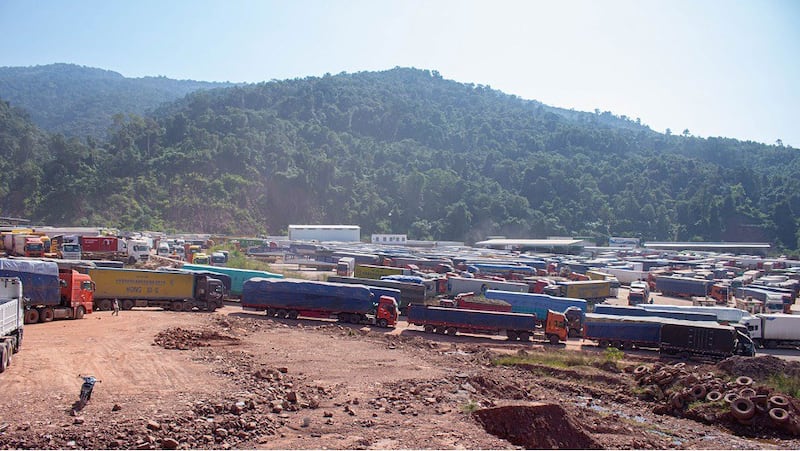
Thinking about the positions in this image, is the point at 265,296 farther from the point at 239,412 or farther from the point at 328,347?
the point at 239,412

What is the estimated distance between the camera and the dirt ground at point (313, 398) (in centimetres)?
1516

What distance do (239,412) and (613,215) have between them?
440ft

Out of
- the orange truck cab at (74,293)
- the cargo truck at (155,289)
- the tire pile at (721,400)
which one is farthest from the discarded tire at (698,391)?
the orange truck cab at (74,293)

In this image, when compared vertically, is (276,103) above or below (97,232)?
above

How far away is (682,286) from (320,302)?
131 ft

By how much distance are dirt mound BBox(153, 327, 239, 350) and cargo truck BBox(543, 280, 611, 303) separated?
30264 millimetres

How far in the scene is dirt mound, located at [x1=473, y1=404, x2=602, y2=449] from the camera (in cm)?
1681

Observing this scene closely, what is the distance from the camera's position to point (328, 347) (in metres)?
27.4

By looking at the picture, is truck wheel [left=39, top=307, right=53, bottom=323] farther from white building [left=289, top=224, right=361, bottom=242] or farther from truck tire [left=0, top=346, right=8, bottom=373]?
white building [left=289, top=224, right=361, bottom=242]

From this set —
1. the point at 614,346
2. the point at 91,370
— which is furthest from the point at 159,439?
the point at 614,346

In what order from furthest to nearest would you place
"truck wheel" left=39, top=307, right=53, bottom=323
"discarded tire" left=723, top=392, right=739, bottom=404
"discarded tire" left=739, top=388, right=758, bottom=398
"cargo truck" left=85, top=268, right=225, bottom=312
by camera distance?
"cargo truck" left=85, top=268, right=225, bottom=312 → "truck wheel" left=39, top=307, right=53, bottom=323 → "discarded tire" left=723, top=392, right=739, bottom=404 → "discarded tire" left=739, top=388, right=758, bottom=398

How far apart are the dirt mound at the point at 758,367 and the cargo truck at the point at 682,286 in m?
33.4

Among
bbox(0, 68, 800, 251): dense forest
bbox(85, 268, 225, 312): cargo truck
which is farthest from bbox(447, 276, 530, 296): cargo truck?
bbox(0, 68, 800, 251): dense forest

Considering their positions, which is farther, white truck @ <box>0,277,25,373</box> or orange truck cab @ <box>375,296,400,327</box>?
orange truck cab @ <box>375,296,400,327</box>
